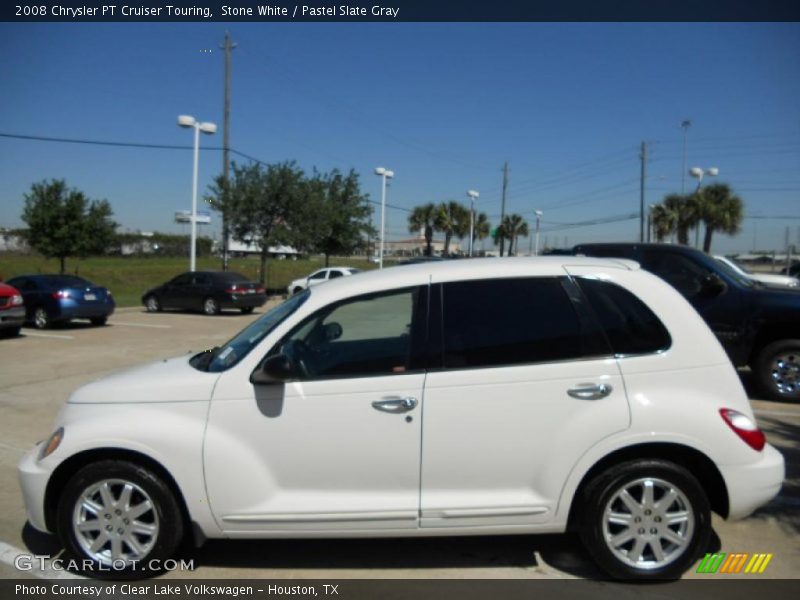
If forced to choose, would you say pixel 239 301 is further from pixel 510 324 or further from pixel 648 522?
pixel 648 522

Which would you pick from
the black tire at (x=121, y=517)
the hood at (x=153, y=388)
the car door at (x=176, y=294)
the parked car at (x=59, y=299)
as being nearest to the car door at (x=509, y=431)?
the hood at (x=153, y=388)

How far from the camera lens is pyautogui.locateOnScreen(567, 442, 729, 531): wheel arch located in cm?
342

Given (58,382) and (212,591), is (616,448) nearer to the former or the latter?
(212,591)

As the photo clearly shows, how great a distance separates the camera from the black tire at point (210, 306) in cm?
2055

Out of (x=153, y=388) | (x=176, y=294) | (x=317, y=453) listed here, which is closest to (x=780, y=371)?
(x=317, y=453)

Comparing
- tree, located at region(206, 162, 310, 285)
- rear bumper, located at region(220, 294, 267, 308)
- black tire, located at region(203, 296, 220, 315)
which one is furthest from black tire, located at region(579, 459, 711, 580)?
tree, located at region(206, 162, 310, 285)

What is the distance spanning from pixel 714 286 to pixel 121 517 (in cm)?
718

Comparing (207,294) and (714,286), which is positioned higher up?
(714,286)

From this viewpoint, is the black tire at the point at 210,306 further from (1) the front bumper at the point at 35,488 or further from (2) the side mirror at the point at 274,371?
(2) the side mirror at the point at 274,371

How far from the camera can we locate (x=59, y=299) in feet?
50.6

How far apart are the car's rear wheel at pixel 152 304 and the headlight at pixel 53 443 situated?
61.3 ft

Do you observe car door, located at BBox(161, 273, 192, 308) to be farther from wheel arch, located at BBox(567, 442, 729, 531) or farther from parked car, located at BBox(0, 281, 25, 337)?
wheel arch, located at BBox(567, 442, 729, 531)

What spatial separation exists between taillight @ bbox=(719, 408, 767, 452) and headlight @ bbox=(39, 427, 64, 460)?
143 inches

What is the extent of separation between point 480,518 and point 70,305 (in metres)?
15.0
